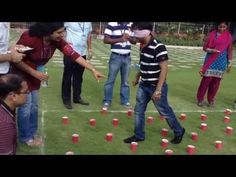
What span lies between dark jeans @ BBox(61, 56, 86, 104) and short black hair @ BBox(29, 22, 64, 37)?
2532mm

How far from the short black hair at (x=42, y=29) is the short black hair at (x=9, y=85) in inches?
52.8

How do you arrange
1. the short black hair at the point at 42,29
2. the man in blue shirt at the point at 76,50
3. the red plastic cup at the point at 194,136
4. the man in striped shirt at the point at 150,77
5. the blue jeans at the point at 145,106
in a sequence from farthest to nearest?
the man in blue shirt at the point at 76,50, the red plastic cup at the point at 194,136, the blue jeans at the point at 145,106, the man in striped shirt at the point at 150,77, the short black hair at the point at 42,29

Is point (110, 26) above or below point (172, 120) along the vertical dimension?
above

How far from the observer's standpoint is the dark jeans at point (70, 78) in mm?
7816

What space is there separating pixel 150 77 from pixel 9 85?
8.36 ft

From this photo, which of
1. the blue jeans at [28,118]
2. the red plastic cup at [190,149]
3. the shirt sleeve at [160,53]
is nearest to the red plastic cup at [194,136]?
the red plastic cup at [190,149]

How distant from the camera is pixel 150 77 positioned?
5.82m

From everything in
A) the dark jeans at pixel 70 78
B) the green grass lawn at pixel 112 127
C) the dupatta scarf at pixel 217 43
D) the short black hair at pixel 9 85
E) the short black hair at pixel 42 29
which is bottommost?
the green grass lawn at pixel 112 127

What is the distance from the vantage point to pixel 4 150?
349cm

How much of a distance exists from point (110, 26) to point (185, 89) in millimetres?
3873

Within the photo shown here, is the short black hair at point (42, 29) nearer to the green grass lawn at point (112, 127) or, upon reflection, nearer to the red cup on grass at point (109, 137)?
the green grass lawn at point (112, 127)
